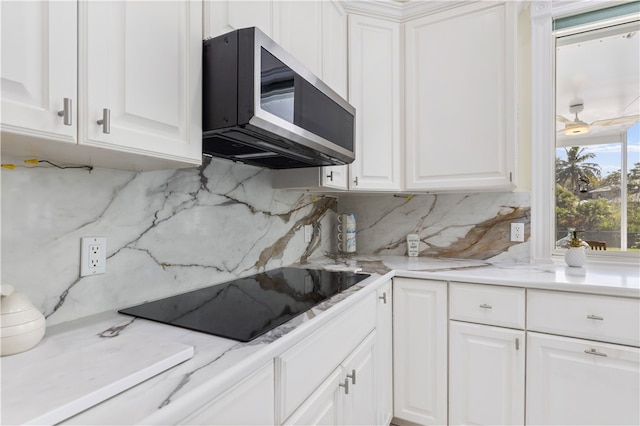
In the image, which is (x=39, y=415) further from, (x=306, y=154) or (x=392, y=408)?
(x=392, y=408)

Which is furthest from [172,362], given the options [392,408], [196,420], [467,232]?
[467,232]

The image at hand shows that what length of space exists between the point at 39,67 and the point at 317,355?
3.16 feet

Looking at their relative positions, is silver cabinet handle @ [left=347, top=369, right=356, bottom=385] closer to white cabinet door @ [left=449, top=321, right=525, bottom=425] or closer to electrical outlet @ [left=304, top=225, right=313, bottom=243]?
white cabinet door @ [left=449, top=321, right=525, bottom=425]

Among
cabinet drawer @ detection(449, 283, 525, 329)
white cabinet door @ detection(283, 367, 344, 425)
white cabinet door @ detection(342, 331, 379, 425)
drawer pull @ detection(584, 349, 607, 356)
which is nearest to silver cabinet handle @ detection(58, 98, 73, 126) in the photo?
white cabinet door @ detection(283, 367, 344, 425)

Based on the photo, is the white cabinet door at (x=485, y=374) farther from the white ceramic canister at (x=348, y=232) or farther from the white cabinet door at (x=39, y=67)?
the white cabinet door at (x=39, y=67)

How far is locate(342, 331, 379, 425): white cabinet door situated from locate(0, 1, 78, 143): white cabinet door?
3.63ft

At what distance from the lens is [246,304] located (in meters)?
1.12

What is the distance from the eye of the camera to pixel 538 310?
1.51 m

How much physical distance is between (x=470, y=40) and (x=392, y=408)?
2.10 meters

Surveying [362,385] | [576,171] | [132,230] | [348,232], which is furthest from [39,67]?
[576,171]

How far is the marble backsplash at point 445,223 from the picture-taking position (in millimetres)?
2107

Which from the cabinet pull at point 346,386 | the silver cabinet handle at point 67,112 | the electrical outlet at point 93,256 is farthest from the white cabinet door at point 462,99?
the silver cabinet handle at point 67,112

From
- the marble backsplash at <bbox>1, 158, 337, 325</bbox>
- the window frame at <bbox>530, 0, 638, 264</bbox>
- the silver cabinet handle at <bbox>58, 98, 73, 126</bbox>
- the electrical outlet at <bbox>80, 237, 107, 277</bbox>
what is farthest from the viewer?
the window frame at <bbox>530, 0, 638, 264</bbox>

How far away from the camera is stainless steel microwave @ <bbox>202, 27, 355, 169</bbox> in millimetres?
931
